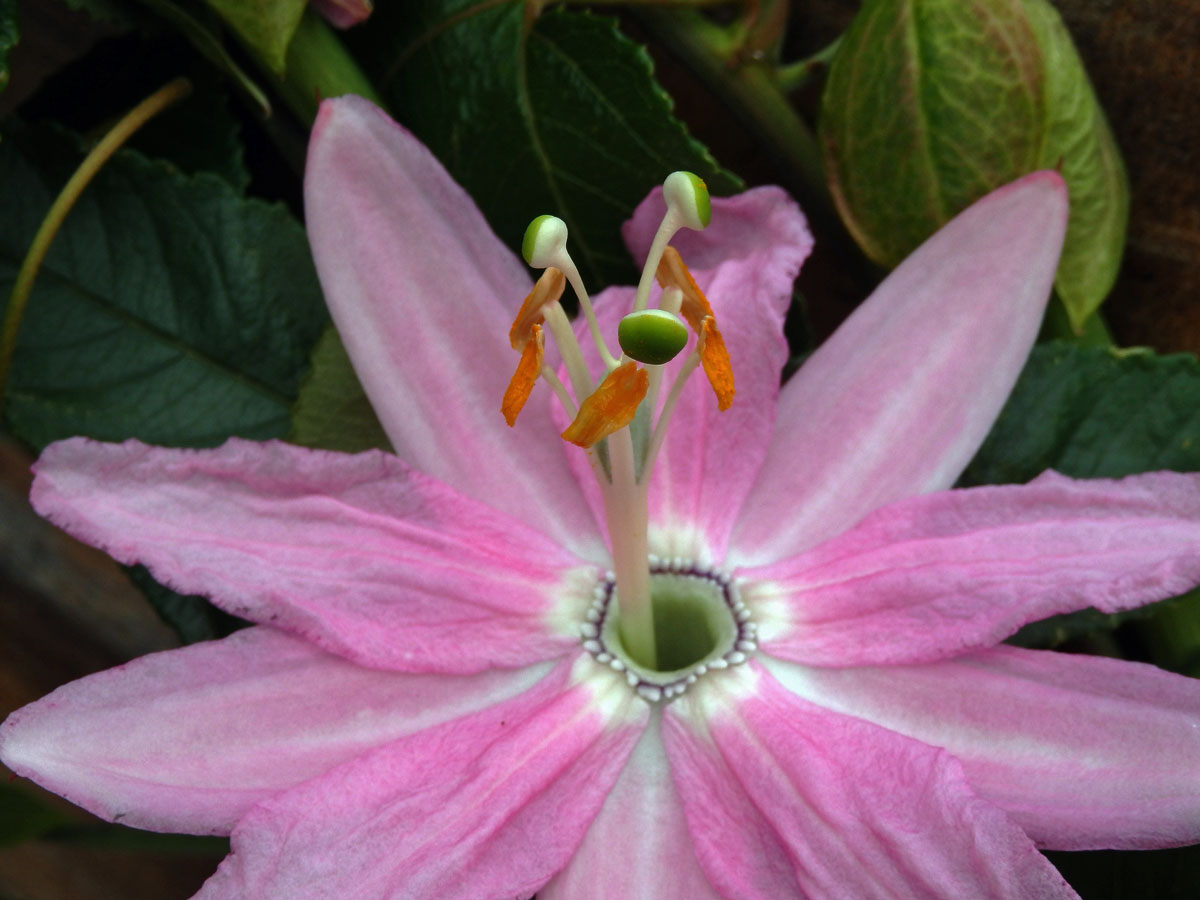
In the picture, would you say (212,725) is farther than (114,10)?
No

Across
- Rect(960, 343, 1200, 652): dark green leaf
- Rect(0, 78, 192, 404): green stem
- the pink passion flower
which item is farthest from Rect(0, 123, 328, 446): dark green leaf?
Rect(960, 343, 1200, 652): dark green leaf

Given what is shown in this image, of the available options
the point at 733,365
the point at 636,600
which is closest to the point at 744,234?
the point at 733,365

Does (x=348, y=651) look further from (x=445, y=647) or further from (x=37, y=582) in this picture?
(x=37, y=582)

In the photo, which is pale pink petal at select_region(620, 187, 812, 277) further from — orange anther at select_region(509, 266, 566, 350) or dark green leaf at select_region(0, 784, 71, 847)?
dark green leaf at select_region(0, 784, 71, 847)

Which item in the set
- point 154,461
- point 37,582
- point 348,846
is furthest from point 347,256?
point 37,582

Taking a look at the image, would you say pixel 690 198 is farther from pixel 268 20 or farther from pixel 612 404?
pixel 268 20

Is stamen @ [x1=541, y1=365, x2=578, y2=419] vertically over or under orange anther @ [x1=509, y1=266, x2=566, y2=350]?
under

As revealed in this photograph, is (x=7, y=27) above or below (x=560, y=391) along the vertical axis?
above
